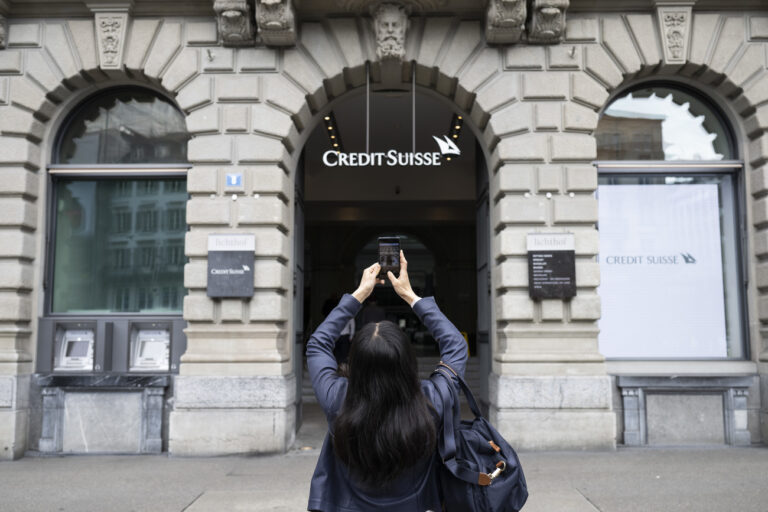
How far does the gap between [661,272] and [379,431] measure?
767cm

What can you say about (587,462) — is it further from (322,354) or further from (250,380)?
(322,354)

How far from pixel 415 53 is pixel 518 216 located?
8.98ft

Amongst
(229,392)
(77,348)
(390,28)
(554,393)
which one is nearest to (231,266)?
(229,392)

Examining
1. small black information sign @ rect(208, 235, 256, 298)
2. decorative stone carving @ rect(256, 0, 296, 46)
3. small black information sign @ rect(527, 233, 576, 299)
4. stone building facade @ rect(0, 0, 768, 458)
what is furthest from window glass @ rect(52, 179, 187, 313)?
small black information sign @ rect(527, 233, 576, 299)

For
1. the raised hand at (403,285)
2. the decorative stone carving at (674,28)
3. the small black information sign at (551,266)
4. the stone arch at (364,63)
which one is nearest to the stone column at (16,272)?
the stone arch at (364,63)

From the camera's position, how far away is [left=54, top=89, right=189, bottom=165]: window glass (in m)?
8.91

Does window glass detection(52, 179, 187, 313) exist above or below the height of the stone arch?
below

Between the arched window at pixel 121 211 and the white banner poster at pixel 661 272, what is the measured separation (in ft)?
20.4

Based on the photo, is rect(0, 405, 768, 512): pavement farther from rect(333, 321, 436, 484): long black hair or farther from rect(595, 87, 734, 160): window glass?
rect(595, 87, 734, 160): window glass

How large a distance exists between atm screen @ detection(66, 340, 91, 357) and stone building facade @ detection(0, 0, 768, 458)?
1.43 feet

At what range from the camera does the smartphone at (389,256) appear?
2.92m

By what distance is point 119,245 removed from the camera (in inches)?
350

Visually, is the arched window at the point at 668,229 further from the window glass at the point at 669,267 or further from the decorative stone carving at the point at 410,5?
the decorative stone carving at the point at 410,5

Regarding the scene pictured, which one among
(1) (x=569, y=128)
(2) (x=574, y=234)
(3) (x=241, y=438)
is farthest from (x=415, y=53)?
(3) (x=241, y=438)
